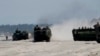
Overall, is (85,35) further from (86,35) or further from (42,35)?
A: (42,35)

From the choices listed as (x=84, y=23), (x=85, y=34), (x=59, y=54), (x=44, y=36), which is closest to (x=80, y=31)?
(x=85, y=34)

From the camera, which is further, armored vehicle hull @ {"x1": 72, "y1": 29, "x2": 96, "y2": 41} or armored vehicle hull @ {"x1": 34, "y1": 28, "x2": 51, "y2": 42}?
armored vehicle hull @ {"x1": 34, "y1": 28, "x2": 51, "y2": 42}

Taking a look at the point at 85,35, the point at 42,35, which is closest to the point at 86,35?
the point at 85,35

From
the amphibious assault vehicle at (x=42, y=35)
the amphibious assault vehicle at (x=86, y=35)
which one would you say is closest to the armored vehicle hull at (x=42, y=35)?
the amphibious assault vehicle at (x=42, y=35)

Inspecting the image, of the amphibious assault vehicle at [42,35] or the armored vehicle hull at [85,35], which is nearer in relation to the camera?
the armored vehicle hull at [85,35]

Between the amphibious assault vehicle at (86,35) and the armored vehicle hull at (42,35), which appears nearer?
the amphibious assault vehicle at (86,35)

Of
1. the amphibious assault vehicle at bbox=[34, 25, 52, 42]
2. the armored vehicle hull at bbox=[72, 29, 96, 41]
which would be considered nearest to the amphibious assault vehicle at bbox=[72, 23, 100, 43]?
the armored vehicle hull at bbox=[72, 29, 96, 41]

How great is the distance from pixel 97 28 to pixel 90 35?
5.88 m

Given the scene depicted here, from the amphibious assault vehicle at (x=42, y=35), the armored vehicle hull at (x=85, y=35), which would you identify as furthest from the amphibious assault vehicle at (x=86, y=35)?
the amphibious assault vehicle at (x=42, y=35)

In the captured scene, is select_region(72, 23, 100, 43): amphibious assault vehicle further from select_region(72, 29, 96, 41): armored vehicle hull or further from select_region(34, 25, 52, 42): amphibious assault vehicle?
select_region(34, 25, 52, 42): amphibious assault vehicle

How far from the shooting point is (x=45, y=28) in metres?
49.6

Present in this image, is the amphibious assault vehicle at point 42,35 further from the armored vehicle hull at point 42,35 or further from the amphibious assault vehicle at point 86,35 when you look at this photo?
the amphibious assault vehicle at point 86,35

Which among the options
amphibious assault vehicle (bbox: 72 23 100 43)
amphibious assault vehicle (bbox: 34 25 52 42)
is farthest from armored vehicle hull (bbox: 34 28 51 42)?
amphibious assault vehicle (bbox: 72 23 100 43)

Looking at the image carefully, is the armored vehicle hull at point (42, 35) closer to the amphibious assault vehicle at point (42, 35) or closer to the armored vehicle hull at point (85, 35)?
the amphibious assault vehicle at point (42, 35)
